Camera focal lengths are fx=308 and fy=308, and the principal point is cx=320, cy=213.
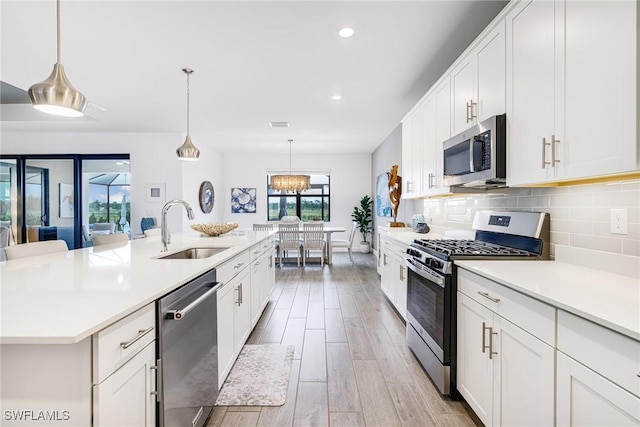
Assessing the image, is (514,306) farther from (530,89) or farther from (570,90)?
(530,89)

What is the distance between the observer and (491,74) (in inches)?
76.6

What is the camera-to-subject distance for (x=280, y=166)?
8.23 meters

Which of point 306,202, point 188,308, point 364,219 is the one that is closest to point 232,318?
point 188,308

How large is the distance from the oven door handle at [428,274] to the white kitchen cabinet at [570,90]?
704mm

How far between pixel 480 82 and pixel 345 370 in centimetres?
223

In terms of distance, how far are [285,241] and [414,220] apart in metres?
2.72

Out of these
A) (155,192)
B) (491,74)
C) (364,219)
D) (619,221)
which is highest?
(491,74)

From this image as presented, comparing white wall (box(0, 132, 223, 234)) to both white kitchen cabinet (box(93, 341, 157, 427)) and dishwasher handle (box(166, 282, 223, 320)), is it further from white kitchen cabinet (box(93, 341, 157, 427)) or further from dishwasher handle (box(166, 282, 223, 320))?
white kitchen cabinet (box(93, 341, 157, 427))

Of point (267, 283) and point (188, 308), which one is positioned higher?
point (188, 308)

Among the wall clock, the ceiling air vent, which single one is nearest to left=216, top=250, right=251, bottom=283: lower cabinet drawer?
the ceiling air vent

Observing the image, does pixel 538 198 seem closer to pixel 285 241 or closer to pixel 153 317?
pixel 153 317

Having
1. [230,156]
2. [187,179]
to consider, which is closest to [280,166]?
[230,156]

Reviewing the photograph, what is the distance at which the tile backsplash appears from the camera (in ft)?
4.49

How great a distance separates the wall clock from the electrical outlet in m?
6.59
